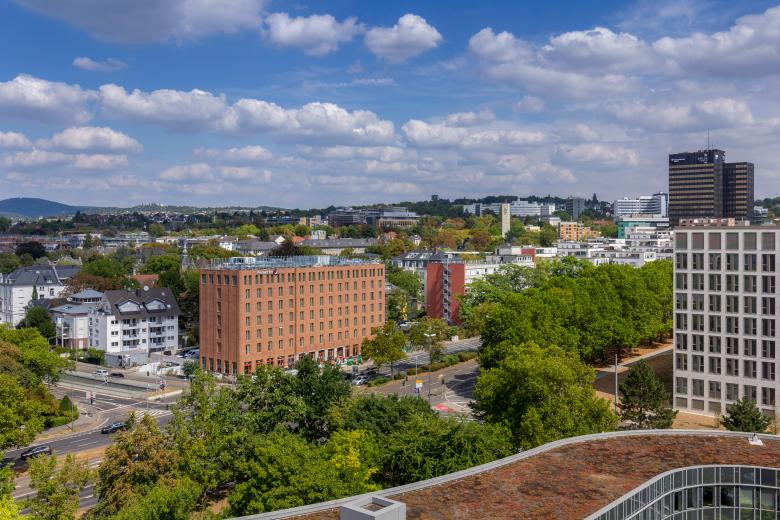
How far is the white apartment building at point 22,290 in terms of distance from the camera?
127625 mm

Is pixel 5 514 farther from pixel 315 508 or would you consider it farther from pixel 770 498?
pixel 770 498

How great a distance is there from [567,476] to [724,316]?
39.2 m

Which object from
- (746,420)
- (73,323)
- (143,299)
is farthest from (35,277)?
(746,420)

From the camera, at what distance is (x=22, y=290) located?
12888 cm

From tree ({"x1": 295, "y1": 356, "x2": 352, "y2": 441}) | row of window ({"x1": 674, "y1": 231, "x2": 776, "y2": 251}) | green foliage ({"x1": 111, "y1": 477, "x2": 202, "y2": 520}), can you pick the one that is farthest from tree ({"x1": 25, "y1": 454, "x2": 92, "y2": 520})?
row of window ({"x1": 674, "y1": 231, "x2": 776, "y2": 251})

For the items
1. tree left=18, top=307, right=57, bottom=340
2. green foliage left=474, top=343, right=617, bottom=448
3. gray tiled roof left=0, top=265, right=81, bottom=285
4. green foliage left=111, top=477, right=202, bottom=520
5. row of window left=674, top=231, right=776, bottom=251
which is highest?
row of window left=674, top=231, right=776, bottom=251

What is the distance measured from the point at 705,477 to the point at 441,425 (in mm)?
16440

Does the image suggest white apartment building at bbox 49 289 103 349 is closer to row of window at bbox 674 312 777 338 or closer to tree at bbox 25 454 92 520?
tree at bbox 25 454 92 520

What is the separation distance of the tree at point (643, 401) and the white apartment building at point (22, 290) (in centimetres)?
10332

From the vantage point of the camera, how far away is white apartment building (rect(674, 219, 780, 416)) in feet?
194

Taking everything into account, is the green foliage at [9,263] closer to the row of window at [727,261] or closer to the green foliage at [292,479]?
the green foliage at [292,479]

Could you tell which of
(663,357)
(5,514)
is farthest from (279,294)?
(5,514)

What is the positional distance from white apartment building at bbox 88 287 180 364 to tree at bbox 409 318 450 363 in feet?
130

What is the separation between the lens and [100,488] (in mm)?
38344
